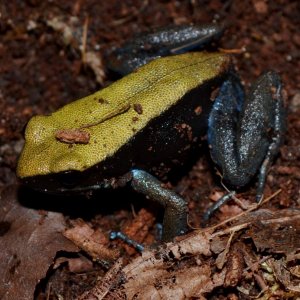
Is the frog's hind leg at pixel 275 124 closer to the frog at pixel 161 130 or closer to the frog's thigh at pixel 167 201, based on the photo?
the frog at pixel 161 130

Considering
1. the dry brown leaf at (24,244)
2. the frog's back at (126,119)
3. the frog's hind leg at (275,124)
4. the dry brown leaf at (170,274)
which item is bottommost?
the dry brown leaf at (170,274)

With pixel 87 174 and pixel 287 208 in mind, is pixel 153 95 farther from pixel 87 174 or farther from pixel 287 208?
pixel 287 208

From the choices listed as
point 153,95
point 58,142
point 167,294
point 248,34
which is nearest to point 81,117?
point 58,142

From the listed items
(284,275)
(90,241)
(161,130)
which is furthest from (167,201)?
(284,275)

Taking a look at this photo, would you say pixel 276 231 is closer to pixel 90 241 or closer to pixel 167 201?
pixel 167 201

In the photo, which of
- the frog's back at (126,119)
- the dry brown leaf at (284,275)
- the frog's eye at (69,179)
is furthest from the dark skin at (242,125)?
the frog's eye at (69,179)

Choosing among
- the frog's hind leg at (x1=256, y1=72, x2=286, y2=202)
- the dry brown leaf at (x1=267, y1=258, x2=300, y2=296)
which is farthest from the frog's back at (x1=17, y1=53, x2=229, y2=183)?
the dry brown leaf at (x1=267, y1=258, x2=300, y2=296)
